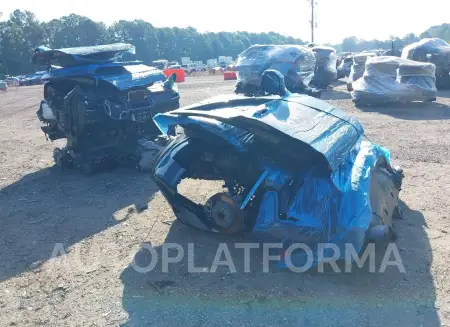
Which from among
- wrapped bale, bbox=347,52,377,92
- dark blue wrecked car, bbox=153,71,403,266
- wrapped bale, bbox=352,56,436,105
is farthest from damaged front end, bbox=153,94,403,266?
wrapped bale, bbox=347,52,377,92

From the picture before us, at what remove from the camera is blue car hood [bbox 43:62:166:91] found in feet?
22.8

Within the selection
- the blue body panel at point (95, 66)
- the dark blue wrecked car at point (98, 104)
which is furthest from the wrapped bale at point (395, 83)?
the blue body panel at point (95, 66)

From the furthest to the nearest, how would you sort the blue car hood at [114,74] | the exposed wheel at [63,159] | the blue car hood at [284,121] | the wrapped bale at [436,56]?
the wrapped bale at [436,56] < the exposed wheel at [63,159] < the blue car hood at [114,74] < the blue car hood at [284,121]

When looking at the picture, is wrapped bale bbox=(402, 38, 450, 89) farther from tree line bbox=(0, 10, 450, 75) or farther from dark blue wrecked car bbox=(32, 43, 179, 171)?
tree line bbox=(0, 10, 450, 75)

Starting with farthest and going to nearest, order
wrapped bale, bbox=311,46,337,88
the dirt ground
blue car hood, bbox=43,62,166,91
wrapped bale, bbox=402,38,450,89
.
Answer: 1. wrapped bale, bbox=311,46,337,88
2. wrapped bale, bbox=402,38,450,89
3. blue car hood, bbox=43,62,166,91
4. the dirt ground

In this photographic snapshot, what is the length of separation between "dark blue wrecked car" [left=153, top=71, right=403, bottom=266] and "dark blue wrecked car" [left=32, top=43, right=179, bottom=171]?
2.88m

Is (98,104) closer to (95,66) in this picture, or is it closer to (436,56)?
(95,66)

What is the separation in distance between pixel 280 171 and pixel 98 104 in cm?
421

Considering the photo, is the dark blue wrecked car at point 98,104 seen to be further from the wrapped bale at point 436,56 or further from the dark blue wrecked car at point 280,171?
the wrapped bale at point 436,56

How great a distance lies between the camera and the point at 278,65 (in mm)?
12945

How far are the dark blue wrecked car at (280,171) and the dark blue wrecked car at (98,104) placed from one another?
2.88 metres

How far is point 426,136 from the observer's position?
8.66m

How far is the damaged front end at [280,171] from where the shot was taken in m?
3.51

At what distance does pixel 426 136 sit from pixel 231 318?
7081mm
